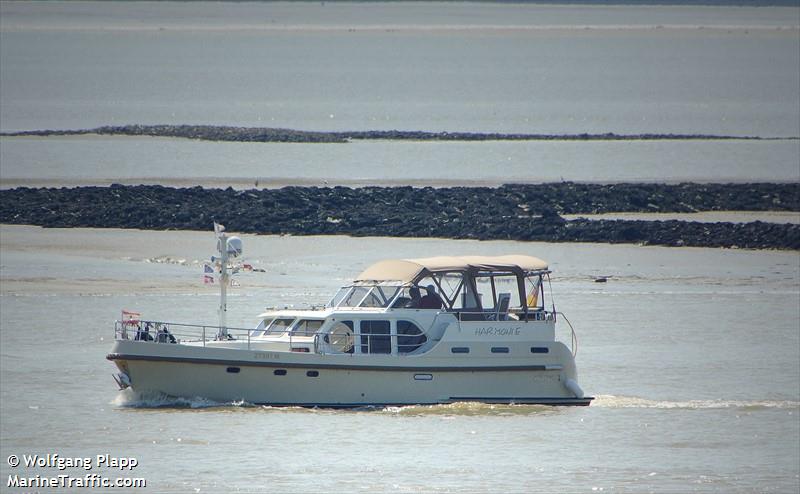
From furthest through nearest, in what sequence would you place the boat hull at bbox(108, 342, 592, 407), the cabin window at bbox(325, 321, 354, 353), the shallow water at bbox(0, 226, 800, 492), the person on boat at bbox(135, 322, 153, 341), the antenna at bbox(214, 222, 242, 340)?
the antenna at bbox(214, 222, 242, 340) → the cabin window at bbox(325, 321, 354, 353) → the person on boat at bbox(135, 322, 153, 341) → the boat hull at bbox(108, 342, 592, 407) → the shallow water at bbox(0, 226, 800, 492)

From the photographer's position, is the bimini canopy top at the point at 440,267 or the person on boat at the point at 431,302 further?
the person on boat at the point at 431,302

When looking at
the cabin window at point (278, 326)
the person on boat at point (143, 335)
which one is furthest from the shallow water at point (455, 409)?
the cabin window at point (278, 326)

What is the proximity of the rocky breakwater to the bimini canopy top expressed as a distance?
1883 centimetres

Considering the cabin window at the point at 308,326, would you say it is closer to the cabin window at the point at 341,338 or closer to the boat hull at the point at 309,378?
the cabin window at the point at 341,338

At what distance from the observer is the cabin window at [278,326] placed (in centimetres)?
2859

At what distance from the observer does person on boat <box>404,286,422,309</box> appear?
28.8 meters

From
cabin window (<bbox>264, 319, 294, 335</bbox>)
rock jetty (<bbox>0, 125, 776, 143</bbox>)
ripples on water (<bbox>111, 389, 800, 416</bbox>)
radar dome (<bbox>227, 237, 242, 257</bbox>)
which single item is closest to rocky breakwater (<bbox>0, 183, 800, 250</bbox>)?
ripples on water (<bbox>111, 389, 800, 416</bbox>)

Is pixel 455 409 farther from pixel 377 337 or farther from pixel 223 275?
pixel 223 275

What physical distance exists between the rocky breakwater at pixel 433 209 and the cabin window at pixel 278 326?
66.3 feet

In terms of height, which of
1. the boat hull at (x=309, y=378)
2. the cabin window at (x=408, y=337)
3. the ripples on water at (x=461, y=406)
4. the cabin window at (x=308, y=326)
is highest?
the cabin window at (x=308, y=326)

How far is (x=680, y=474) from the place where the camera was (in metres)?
24.0

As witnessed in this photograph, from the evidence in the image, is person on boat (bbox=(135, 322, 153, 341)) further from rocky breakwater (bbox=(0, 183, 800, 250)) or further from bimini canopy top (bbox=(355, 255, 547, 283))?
rocky breakwater (bbox=(0, 183, 800, 250))

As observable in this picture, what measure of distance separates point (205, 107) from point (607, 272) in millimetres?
68440

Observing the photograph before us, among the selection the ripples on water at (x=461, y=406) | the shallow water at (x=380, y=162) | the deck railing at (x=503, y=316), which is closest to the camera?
the ripples on water at (x=461, y=406)
